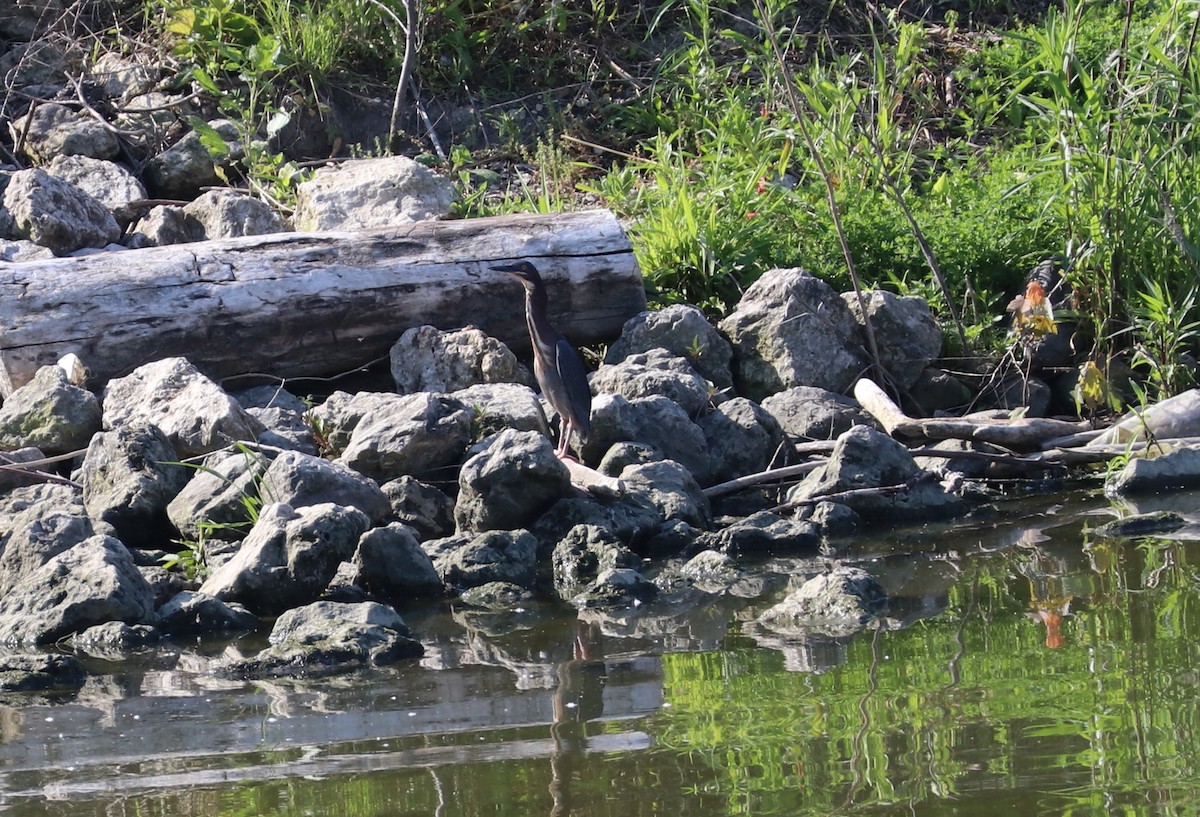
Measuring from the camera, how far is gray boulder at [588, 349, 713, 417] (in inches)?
229

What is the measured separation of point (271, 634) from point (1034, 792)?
2.35m

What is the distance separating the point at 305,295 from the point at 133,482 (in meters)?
1.47

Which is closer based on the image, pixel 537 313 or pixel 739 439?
pixel 739 439

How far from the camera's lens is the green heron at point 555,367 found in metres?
5.55

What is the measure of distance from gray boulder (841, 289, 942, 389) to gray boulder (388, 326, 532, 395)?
1753 millimetres

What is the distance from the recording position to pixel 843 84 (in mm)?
7457

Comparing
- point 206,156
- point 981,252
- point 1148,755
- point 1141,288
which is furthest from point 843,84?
point 1148,755

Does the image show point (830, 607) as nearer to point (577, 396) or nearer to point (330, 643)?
point (330, 643)

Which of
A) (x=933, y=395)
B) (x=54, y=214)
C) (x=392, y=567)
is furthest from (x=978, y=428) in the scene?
(x=54, y=214)

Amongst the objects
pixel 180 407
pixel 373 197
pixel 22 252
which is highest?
pixel 373 197

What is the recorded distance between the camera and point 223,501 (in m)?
4.86

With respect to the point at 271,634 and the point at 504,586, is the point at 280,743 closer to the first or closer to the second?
the point at 271,634

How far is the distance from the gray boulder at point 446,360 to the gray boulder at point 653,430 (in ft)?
2.44

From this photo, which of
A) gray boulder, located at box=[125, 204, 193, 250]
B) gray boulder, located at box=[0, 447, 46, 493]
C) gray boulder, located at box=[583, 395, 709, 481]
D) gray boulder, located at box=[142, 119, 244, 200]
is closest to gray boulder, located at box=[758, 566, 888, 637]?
gray boulder, located at box=[583, 395, 709, 481]
